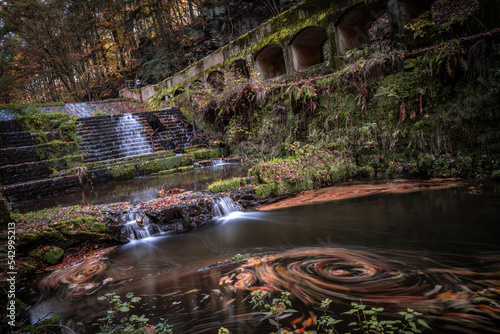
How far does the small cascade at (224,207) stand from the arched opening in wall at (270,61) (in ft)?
30.4

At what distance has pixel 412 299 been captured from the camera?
2514 mm

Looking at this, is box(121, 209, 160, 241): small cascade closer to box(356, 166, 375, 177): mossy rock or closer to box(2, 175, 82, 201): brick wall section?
box(2, 175, 82, 201): brick wall section

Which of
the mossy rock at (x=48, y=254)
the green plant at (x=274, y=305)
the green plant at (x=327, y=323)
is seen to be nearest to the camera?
the green plant at (x=327, y=323)

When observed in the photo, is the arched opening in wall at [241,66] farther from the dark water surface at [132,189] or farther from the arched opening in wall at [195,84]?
the dark water surface at [132,189]

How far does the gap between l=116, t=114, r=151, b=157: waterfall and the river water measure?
829cm

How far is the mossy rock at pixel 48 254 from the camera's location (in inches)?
174

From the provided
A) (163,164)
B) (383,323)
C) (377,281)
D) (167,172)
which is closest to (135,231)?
(377,281)

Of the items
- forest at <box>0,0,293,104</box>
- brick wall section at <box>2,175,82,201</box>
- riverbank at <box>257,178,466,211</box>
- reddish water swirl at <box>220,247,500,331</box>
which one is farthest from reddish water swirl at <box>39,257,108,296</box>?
forest at <box>0,0,293,104</box>

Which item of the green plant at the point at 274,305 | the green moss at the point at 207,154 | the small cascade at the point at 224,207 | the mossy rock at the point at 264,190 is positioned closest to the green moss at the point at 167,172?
the green moss at the point at 207,154

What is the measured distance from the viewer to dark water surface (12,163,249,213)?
7.32m

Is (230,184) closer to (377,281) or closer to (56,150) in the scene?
(377,281)

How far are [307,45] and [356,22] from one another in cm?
247

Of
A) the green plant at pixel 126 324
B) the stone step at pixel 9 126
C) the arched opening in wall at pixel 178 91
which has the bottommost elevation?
the green plant at pixel 126 324

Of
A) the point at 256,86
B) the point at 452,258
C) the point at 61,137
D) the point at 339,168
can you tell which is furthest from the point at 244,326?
the point at 61,137
